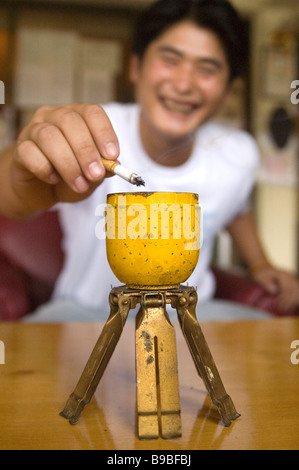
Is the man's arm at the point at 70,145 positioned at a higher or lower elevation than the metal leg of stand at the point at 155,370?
higher

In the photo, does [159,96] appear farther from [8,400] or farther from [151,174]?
[8,400]

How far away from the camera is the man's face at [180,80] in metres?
1.02

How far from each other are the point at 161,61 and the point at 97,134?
2.16ft

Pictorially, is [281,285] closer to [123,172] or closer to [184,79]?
[184,79]

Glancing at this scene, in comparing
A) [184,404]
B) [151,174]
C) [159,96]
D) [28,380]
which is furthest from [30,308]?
[184,404]

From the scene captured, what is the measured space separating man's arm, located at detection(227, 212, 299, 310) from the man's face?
14.4 inches

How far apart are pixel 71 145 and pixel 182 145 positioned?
0.72m

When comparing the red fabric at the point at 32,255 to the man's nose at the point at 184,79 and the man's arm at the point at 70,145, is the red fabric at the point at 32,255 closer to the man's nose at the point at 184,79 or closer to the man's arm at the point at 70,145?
the man's nose at the point at 184,79

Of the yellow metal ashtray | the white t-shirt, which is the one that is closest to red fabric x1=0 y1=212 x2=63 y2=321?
the white t-shirt

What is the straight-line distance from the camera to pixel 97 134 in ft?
1.62

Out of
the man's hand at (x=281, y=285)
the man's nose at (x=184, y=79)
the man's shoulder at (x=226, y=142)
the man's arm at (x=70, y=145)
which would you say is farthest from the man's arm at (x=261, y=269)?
the man's arm at (x=70, y=145)

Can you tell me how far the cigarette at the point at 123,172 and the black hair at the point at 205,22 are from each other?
54 centimetres

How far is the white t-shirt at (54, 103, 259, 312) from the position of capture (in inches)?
44.0

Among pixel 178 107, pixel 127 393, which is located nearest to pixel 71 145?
pixel 127 393
